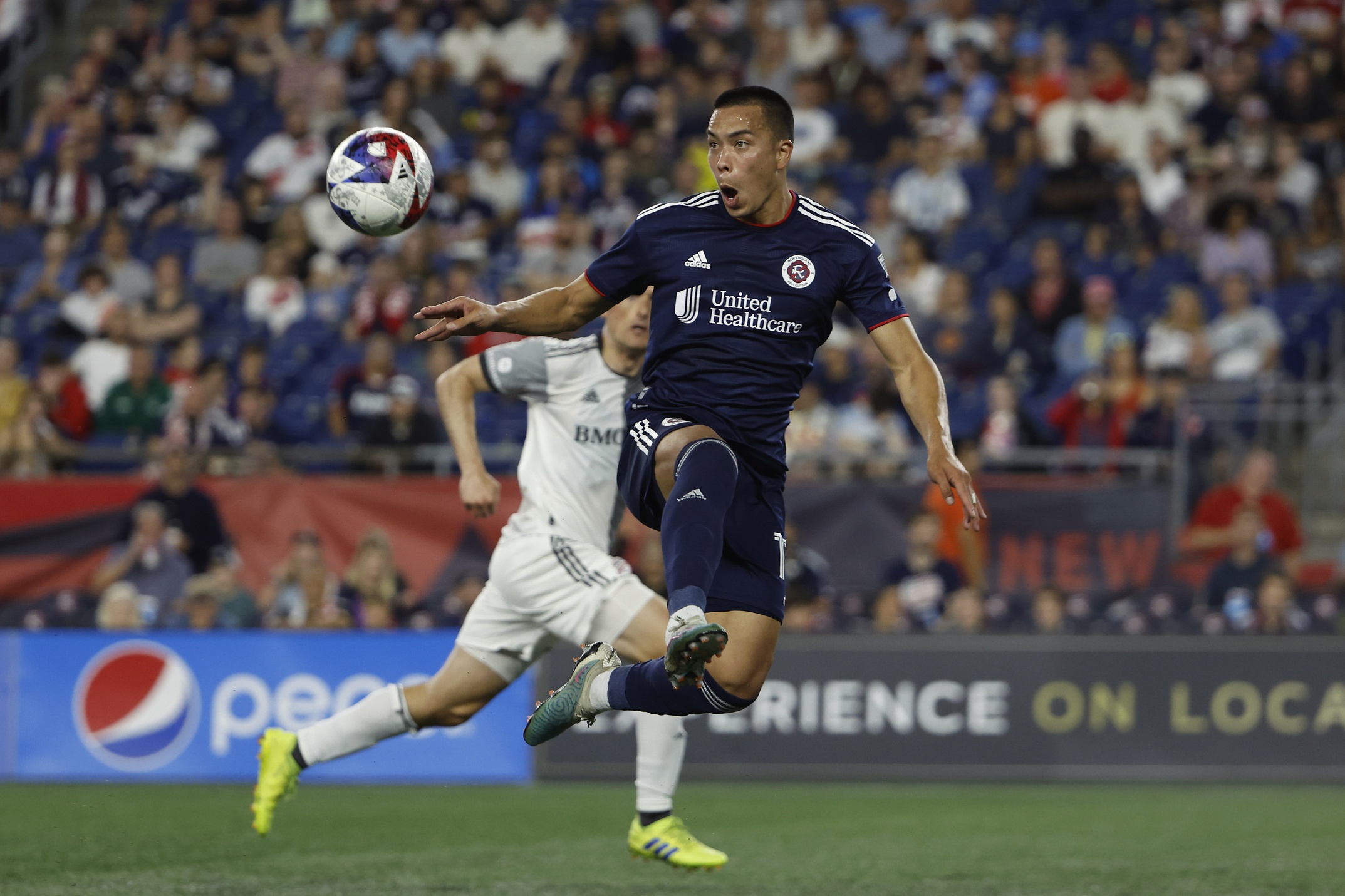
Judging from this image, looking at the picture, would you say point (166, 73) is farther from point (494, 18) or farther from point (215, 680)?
point (215, 680)

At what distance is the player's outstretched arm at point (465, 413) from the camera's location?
7.20 meters

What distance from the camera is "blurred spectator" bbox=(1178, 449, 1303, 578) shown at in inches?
481

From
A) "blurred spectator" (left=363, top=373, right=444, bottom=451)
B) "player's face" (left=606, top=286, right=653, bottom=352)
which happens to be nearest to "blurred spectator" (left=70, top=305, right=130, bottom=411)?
"blurred spectator" (left=363, top=373, right=444, bottom=451)

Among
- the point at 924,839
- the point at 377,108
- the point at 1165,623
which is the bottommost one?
the point at 924,839

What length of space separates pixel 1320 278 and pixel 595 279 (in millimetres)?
10192

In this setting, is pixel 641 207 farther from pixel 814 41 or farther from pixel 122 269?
pixel 122 269

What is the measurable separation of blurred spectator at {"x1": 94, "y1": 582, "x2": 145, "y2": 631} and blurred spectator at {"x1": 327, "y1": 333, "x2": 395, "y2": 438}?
94.7 inches

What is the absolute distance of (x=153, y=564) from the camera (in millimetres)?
12383

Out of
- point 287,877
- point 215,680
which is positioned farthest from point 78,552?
point 287,877

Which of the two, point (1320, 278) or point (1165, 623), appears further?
point (1320, 278)

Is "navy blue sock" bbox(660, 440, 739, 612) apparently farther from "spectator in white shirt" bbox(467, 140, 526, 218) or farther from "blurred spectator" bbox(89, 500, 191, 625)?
"spectator in white shirt" bbox(467, 140, 526, 218)

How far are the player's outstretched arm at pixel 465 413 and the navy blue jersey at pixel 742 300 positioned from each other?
1270 mm

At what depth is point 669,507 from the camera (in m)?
5.69

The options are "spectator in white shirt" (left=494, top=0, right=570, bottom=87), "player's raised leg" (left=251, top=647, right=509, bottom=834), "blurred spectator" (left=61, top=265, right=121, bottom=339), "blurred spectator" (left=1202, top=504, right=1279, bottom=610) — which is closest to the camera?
"player's raised leg" (left=251, top=647, right=509, bottom=834)
